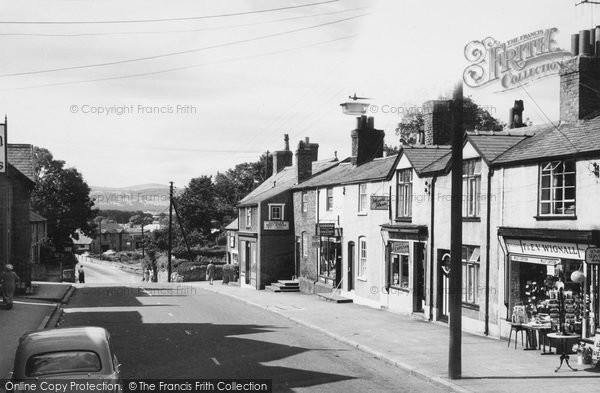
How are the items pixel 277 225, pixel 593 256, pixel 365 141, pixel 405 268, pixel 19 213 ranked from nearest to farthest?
pixel 593 256
pixel 405 268
pixel 19 213
pixel 365 141
pixel 277 225

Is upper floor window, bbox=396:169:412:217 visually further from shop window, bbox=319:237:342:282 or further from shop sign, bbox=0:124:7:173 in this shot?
shop sign, bbox=0:124:7:173

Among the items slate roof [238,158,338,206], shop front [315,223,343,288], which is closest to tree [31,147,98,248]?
slate roof [238,158,338,206]

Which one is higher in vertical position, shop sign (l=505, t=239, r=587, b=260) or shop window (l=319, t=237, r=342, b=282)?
shop sign (l=505, t=239, r=587, b=260)

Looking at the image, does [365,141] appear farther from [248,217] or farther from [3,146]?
[3,146]

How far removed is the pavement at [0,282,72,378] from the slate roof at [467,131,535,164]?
48.2ft

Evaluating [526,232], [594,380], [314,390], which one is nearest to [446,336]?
[526,232]

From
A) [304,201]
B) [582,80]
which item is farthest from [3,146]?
[304,201]

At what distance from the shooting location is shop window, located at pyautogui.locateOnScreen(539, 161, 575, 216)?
1709 centimetres

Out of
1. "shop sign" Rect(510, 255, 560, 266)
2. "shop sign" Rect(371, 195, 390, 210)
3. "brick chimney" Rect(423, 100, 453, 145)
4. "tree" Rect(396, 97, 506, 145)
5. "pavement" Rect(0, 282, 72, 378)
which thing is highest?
"tree" Rect(396, 97, 506, 145)

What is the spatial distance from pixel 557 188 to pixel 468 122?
33.4 meters

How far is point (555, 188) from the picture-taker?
57.4 feet

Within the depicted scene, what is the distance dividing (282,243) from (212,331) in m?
20.6

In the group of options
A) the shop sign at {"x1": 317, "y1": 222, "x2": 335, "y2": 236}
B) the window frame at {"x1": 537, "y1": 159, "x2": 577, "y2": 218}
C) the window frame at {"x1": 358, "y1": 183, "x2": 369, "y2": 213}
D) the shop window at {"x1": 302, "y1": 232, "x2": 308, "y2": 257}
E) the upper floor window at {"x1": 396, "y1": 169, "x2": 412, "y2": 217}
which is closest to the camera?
the window frame at {"x1": 537, "y1": 159, "x2": 577, "y2": 218}

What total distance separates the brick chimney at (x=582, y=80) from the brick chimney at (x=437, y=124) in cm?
866
